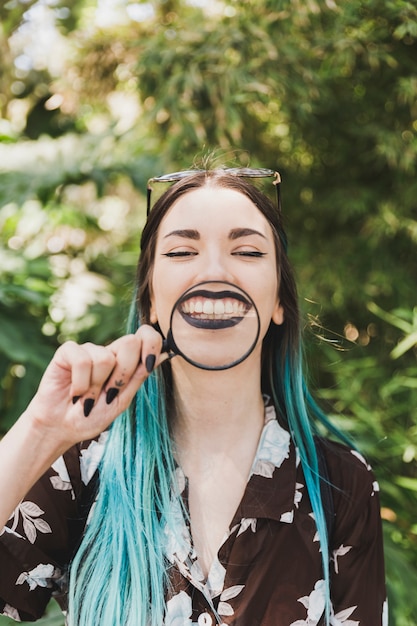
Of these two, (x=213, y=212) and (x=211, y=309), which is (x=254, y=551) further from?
(x=213, y=212)

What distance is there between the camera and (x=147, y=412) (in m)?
1.08

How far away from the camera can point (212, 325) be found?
3.03 feet

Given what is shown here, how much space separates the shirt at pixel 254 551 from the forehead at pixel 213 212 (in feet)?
1.08

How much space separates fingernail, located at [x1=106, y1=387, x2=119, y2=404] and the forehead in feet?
1.12

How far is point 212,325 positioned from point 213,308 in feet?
0.08

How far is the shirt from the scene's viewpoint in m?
0.93

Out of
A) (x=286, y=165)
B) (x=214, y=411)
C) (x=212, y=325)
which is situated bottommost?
(x=286, y=165)

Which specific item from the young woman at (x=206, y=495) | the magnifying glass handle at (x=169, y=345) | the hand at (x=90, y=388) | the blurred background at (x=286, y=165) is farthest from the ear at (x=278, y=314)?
the blurred background at (x=286, y=165)

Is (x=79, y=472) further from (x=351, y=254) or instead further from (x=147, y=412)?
(x=351, y=254)

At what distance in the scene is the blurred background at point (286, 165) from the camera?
1950 millimetres

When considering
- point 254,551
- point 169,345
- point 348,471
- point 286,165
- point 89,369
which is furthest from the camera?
point 286,165

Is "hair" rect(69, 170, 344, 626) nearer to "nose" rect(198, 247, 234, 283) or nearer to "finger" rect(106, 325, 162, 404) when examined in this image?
"nose" rect(198, 247, 234, 283)

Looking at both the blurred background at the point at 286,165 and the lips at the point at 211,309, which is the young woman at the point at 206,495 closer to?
the lips at the point at 211,309

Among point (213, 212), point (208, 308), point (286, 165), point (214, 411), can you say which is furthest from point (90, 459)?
point (286, 165)
